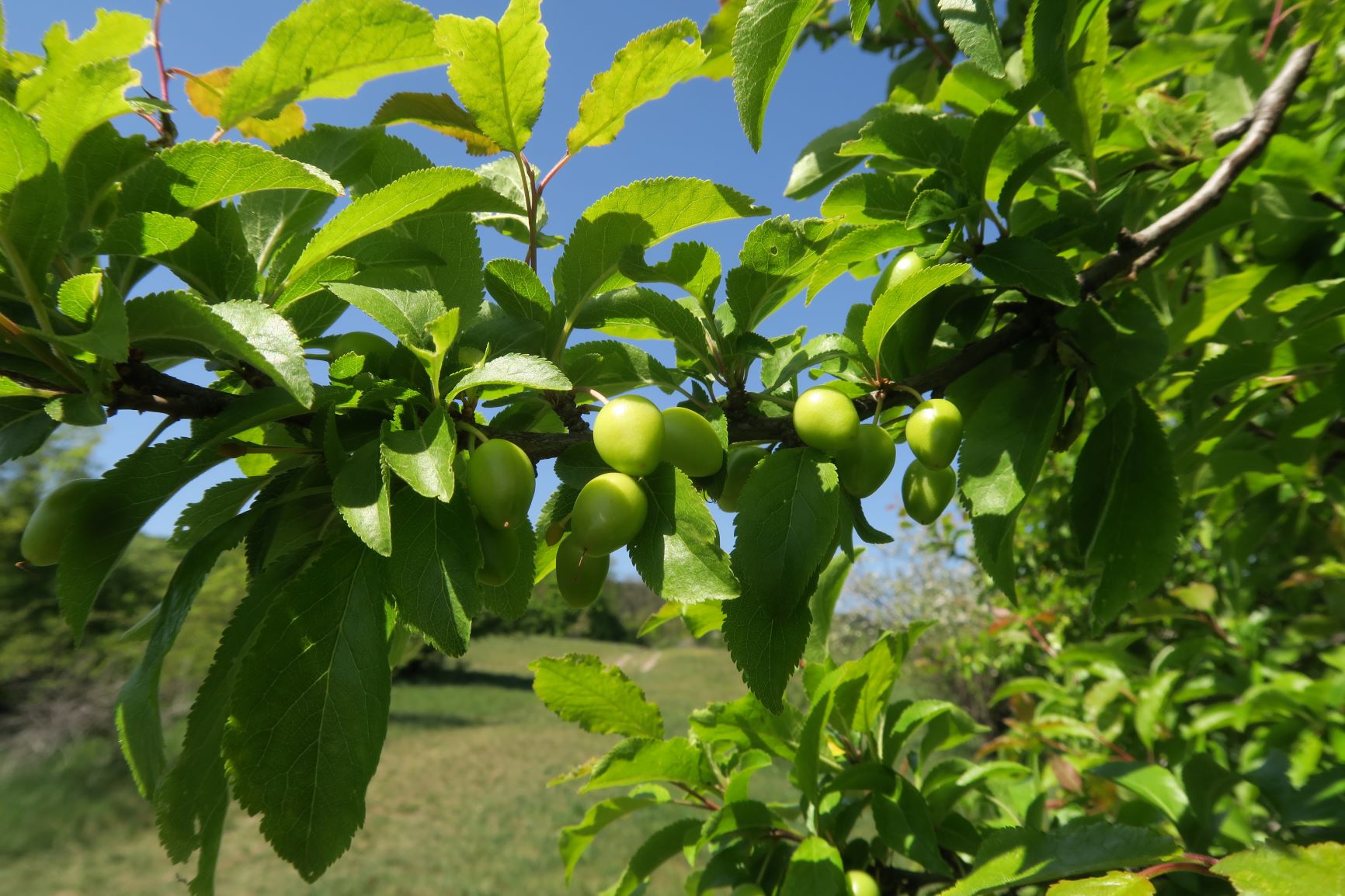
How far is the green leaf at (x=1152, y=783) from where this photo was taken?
1.29 metres

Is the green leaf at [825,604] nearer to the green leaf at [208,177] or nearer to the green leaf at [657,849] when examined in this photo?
the green leaf at [657,849]

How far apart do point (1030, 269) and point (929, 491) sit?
0.27 m

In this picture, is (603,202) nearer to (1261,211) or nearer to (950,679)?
Result: (1261,211)

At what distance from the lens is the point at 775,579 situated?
2.16 feet

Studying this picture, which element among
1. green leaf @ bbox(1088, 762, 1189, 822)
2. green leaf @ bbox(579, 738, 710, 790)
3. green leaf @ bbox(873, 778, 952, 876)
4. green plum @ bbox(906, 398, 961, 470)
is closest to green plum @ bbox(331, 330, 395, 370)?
green plum @ bbox(906, 398, 961, 470)

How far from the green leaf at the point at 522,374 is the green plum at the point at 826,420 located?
0.78 feet

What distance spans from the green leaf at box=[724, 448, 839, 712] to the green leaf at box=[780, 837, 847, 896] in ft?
1.88

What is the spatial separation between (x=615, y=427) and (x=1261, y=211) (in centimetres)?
139

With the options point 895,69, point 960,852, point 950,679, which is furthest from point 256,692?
point 950,679

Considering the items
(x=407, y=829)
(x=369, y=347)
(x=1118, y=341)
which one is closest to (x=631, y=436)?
Result: (x=369, y=347)

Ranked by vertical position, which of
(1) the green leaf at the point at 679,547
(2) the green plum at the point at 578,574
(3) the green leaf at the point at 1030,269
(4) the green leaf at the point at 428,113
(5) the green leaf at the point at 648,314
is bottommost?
(2) the green plum at the point at 578,574

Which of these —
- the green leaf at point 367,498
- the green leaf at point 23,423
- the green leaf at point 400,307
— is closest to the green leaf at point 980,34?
the green leaf at point 400,307

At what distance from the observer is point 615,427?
2.13 ft

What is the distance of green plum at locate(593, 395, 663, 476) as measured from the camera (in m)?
0.64
